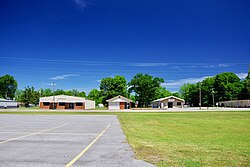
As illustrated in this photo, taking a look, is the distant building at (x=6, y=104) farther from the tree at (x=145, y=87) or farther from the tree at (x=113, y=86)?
the tree at (x=145, y=87)

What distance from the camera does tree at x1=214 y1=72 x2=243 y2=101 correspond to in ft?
320

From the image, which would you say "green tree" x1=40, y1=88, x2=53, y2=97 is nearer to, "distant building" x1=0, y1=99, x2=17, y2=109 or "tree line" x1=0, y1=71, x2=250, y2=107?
"tree line" x1=0, y1=71, x2=250, y2=107

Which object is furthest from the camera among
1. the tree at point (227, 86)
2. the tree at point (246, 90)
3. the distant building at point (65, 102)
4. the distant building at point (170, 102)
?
the tree at point (227, 86)

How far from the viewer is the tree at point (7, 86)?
12925 centimetres

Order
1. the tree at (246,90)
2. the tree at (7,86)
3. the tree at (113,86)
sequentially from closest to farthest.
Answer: the tree at (246,90), the tree at (113,86), the tree at (7,86)

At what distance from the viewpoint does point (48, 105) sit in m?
79.2

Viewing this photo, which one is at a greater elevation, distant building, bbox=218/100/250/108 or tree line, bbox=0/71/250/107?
tree line, bbox=0/71/250/107

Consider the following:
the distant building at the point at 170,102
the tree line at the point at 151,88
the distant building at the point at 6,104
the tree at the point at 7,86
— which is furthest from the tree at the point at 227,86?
the tree at the point at 7,86

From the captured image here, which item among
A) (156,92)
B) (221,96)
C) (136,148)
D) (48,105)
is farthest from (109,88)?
(136,148)

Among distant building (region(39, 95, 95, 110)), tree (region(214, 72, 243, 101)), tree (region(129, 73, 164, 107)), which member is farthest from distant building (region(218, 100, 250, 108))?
distant building (region(39, 95, 95, 110))

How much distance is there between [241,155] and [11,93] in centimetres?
14366

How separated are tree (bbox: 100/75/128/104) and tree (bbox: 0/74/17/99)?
59545 millimetres

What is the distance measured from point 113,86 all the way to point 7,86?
68.1 metres

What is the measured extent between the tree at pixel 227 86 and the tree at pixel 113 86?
40.8m
